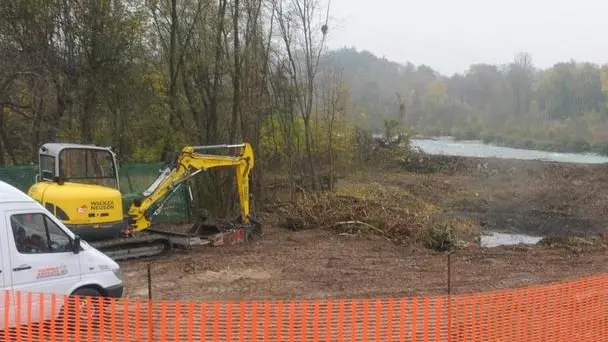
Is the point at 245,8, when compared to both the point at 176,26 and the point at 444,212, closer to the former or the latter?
the point at 176,26

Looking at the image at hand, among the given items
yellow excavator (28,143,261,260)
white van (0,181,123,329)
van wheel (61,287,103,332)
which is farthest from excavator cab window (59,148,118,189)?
van wheel (61,287,103,332)

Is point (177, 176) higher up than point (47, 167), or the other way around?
point (47, 167)

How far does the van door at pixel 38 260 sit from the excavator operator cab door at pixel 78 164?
4.75 meters

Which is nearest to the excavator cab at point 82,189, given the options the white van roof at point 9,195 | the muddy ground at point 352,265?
the muddy ground at point 352,265

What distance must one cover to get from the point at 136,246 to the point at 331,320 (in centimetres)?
783

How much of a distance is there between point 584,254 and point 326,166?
57.6 ft

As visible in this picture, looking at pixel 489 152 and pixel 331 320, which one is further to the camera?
pixel 489 152

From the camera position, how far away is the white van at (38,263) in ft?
22.8

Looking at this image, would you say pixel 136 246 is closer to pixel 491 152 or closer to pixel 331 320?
pixel 331 320

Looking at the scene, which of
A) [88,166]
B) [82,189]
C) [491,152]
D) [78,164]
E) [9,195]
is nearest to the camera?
[9,195]

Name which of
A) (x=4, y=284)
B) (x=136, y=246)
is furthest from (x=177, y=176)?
(x=4, y=284)

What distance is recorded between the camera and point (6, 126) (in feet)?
67.3

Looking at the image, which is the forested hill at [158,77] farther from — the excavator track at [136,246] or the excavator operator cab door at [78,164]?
the excavator track at [136,246]

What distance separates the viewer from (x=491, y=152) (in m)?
47.9
